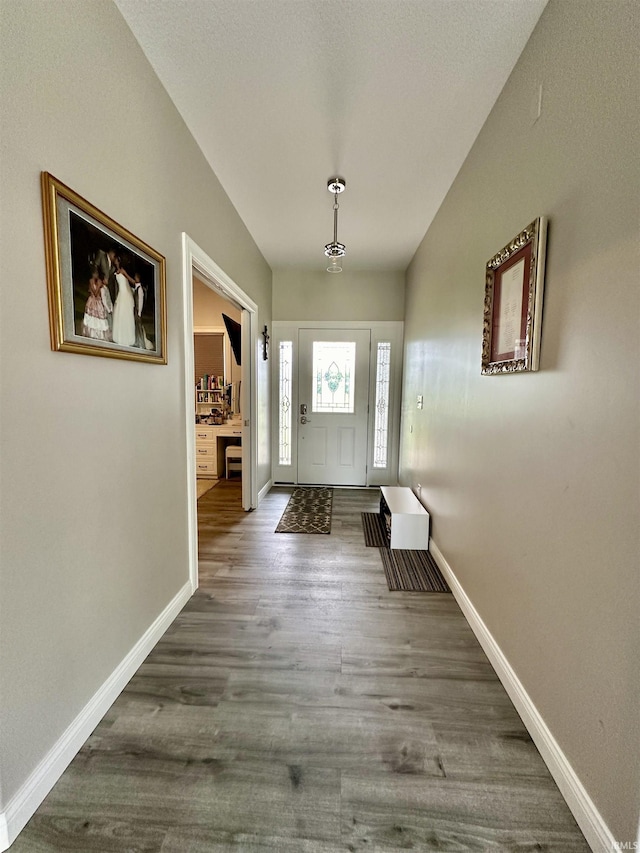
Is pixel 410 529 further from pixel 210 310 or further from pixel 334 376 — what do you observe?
pixel 210 310

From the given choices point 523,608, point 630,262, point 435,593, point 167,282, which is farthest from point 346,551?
point 630,262

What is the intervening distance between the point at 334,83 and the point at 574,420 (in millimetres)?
1832

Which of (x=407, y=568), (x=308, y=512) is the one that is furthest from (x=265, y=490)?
(x=407, y=568)

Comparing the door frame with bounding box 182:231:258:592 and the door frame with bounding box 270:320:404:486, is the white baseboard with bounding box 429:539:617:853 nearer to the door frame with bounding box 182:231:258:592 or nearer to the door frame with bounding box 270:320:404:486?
the door frame with bounding box 182:231:258:592

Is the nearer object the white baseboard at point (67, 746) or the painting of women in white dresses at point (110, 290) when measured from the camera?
the white baseboard at point (67, 746)

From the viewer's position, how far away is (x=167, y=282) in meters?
1.79

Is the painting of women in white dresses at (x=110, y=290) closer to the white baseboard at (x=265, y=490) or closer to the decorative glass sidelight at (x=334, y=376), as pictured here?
the white baseboard at (x=265, y=490)

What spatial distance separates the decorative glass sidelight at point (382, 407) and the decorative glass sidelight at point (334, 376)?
0.33 meters

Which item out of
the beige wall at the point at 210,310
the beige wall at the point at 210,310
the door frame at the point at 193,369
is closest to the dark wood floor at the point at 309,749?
the door frame at the point at 193,369

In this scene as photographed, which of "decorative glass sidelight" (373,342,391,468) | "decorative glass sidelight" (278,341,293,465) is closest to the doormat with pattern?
"decorative glass sidelight" (373,342,391,468)

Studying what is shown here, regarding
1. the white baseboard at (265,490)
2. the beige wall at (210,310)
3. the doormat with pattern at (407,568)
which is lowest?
the doormat with pattern at (407,568)

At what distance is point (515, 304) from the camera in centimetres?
151

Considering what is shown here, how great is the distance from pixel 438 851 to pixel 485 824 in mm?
171

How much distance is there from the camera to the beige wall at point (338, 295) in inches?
171
